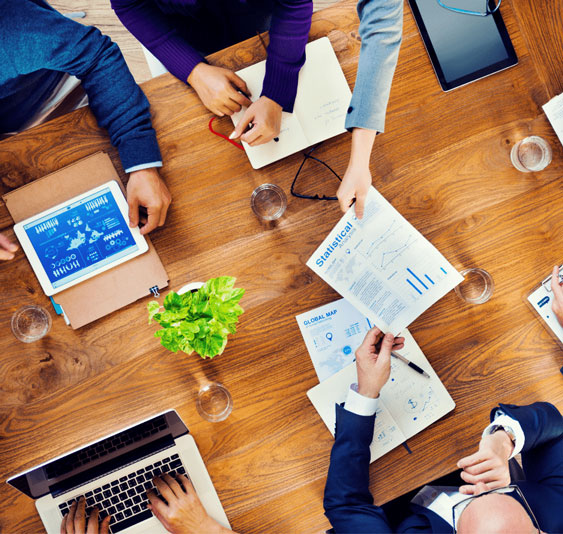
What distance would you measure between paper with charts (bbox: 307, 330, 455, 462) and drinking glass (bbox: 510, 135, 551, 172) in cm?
55

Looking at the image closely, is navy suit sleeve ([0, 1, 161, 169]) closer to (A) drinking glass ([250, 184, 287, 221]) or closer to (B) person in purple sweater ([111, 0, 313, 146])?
(B) person in purple sweater ([111, 0, 313, 146])

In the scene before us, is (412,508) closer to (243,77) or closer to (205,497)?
(205,497)

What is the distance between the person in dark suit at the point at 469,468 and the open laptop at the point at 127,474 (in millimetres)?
344

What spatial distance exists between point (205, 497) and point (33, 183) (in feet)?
3.06

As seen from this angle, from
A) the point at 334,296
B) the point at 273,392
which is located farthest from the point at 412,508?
the point at 334,296

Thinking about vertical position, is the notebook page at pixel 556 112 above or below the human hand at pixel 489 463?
above

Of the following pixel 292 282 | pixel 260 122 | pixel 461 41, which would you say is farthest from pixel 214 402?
pixel 461 41

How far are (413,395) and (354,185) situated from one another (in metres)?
0.57

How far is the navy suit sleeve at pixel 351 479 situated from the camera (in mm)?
1105

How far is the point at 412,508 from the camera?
1331 millimetres

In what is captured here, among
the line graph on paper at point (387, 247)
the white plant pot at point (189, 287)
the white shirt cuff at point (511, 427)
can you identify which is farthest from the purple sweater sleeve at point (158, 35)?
the white shirt cuff at point (511, 427)

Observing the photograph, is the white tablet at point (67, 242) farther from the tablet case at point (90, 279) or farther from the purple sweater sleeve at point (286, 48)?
the purple sweater sleeve at point (286, 48)

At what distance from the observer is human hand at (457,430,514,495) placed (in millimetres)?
1106

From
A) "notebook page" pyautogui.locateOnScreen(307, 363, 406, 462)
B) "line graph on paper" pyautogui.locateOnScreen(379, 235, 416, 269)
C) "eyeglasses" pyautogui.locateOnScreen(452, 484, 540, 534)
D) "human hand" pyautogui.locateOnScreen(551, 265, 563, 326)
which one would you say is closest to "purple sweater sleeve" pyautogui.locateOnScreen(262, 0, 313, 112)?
"line graph on paper" pyautogui.locateOnScreen(379, 235, 416, 269)
